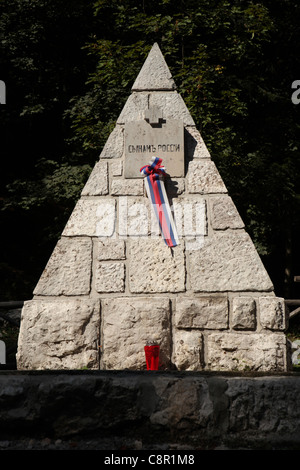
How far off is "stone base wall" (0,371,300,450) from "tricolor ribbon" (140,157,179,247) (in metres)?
1.87

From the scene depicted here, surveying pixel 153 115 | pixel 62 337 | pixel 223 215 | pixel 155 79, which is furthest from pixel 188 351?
pixel 155 79

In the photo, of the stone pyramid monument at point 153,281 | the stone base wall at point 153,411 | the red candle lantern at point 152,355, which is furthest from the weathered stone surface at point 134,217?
the stone base wall at point 153,411

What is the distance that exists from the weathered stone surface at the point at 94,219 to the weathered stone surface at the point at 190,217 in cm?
53

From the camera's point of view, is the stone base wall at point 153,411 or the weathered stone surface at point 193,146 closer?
the stone base wall at point 153,411

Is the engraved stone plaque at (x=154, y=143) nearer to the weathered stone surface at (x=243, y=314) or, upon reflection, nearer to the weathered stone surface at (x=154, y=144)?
the weathered stone surface at (x=154, y=144)

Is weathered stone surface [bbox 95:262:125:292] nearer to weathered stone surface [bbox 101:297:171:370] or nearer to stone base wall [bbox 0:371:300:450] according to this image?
weathered stone surface [bbox 101:297:171:370]

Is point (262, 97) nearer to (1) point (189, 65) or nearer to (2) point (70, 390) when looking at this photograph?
(1) point (189, 65)

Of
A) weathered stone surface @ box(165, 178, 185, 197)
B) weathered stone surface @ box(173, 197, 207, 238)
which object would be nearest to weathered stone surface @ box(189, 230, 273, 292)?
weathered stone surface @ box(173, 197, 207, 238)

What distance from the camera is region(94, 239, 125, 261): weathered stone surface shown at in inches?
166

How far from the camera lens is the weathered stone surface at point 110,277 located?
4.16 m

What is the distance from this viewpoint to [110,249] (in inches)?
167

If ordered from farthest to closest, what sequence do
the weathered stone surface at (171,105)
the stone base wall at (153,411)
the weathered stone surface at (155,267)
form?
1. the weathered stone surface at (171,105)
2. the weathered stone surface at (155,267)
3. the stone base wall at (153,411)

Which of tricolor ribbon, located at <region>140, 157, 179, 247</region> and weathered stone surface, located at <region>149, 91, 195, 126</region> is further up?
weathered stone surface, located at <region>149, 91, 195, 126</region>

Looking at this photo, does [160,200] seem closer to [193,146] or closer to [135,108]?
[193,146]
